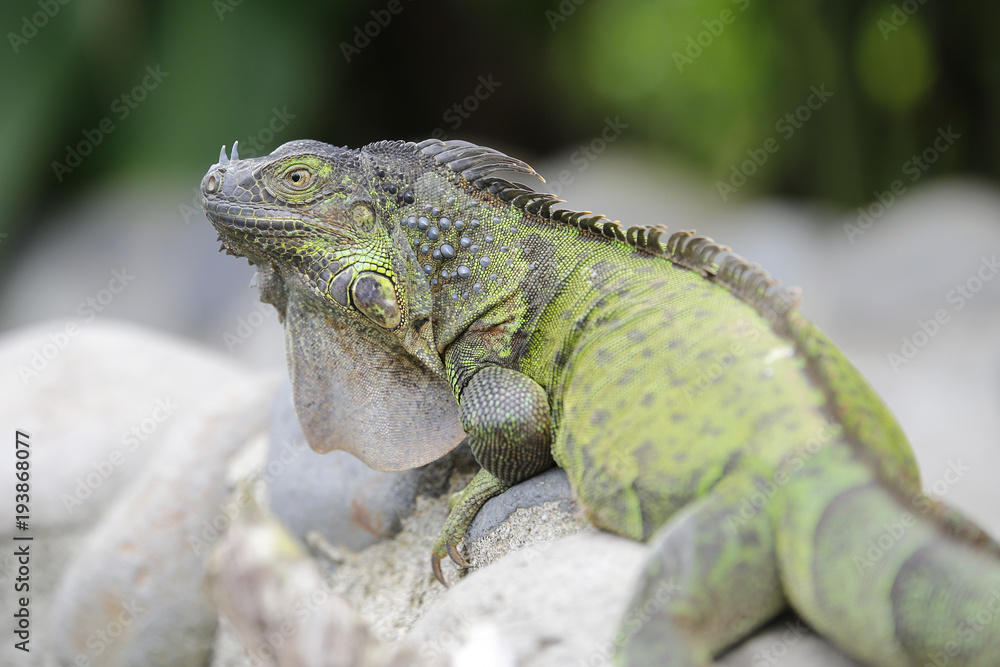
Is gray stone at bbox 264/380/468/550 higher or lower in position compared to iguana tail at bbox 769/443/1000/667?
lower

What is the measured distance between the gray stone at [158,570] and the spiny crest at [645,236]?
275cm

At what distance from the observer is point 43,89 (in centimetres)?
1088

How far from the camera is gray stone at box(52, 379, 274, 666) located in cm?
526

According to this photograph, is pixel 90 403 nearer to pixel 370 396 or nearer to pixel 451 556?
pixel 370 396

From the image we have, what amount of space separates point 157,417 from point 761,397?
15.7 feet

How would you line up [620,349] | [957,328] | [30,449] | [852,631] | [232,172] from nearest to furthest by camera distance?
[852,631]
[620,349]
[232,172]
[30,449]
[957,328]

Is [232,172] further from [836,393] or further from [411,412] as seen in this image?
[836,393]

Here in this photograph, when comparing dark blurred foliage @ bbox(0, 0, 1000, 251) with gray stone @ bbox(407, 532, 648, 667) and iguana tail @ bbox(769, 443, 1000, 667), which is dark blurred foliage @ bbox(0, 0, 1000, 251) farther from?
iguana tail @ bbox(769, 443, 1000, 667)

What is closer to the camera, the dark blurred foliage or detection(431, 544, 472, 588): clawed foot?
detection(431, 544, 472, 588): clawed foot

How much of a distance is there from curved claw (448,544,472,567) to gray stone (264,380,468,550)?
2.43 ft

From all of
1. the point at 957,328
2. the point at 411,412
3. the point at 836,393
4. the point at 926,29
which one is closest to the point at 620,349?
the point at 836,393

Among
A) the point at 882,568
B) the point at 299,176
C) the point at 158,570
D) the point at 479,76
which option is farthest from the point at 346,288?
the point at 479,76

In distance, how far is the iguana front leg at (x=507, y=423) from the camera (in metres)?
3.14

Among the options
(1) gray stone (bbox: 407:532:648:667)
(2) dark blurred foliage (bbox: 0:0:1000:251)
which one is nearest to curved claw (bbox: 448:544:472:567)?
(1) gray stone (bbox: 407:532:648:667)
